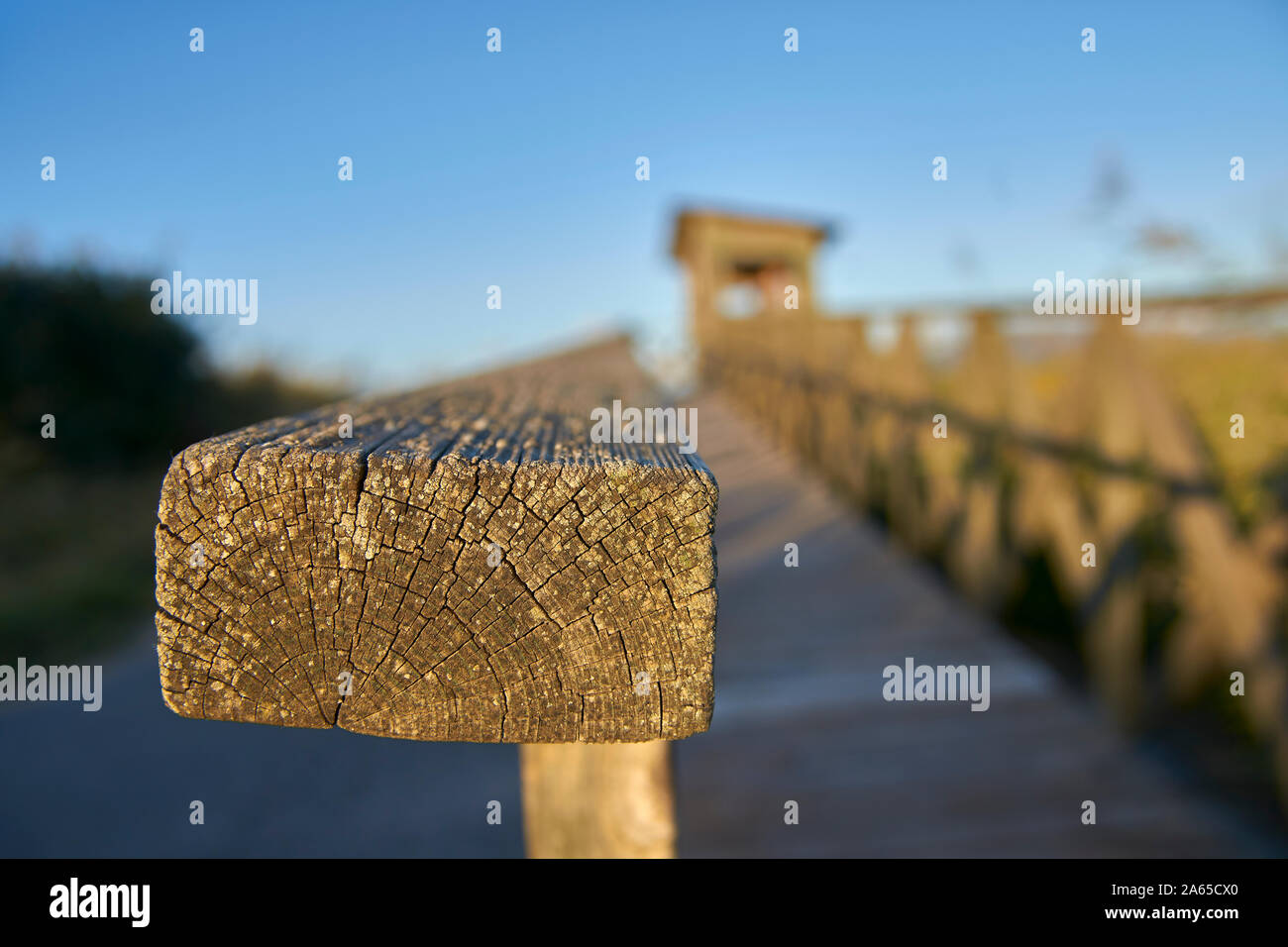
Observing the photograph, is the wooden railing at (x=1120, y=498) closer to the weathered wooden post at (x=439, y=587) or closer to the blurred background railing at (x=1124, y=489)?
the blurred background railing at (x=1124, y=489)

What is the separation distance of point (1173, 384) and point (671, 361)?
10.4 m

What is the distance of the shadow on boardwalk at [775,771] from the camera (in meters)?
2.62

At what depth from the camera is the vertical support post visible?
4.48 ft

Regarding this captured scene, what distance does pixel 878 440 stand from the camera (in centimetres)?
612

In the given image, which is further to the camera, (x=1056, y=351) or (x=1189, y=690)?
(x=1056, y=351)

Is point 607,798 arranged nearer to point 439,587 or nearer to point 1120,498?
point 439,587

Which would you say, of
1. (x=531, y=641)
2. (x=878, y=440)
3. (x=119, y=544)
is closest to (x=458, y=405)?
(x=531, y=641)

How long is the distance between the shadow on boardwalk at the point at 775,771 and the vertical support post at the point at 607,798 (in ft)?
→ 3.93

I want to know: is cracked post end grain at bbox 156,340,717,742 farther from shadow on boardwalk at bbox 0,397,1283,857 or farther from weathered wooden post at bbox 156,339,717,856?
shadow on boardwalk at bbox 0,397,1283,857

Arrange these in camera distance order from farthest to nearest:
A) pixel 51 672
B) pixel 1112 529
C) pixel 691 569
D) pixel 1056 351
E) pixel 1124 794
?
pixel 51 672, pixel 1056 351, pixel 1112 529, pixel 1124 794, pixel 691 569

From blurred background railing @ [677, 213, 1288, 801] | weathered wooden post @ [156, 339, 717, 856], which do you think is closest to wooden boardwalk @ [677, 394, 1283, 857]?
blurred background railing @ [677, 213, 1288, 801]

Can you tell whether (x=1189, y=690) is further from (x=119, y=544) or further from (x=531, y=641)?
(x=119, y=544)

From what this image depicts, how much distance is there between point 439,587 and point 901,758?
8.39 feet

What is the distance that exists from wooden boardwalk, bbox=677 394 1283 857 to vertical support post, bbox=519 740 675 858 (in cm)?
100
